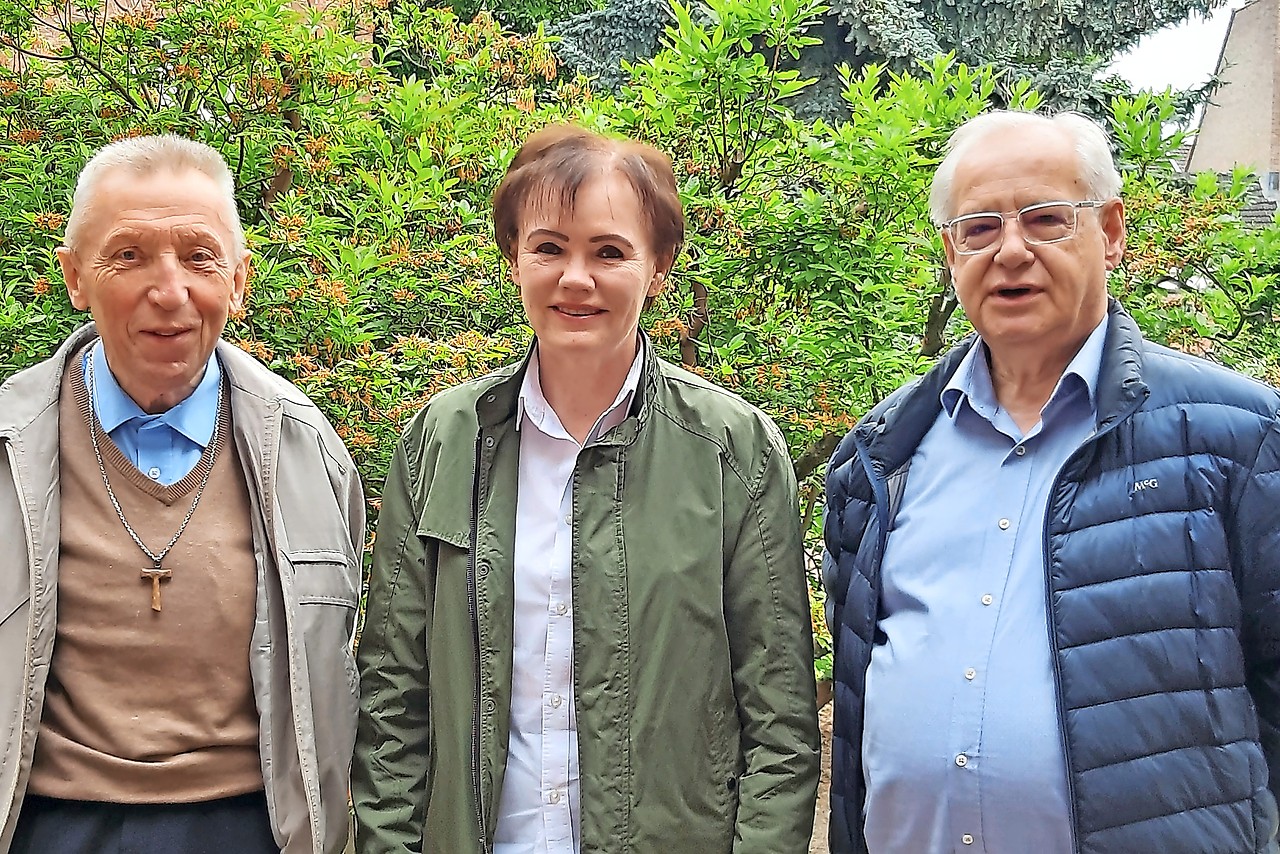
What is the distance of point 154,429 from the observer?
92.8 inches

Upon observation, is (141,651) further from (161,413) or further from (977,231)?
(977,231)

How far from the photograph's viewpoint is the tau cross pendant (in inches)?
87.3

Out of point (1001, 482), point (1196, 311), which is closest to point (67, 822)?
point (1001, 482)

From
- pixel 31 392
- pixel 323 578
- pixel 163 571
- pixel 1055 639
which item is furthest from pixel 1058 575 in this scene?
pixel 31 392

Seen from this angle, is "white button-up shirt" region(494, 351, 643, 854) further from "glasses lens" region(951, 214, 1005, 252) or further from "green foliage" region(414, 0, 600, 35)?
"green foliage" region(414, 0, 600, 35)

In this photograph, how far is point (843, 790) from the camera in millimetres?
2396

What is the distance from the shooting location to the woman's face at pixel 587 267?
223 centimetres

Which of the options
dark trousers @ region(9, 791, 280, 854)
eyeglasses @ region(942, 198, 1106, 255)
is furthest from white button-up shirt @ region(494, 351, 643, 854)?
eyeglasses @ region(942, 198, 1106, 255)

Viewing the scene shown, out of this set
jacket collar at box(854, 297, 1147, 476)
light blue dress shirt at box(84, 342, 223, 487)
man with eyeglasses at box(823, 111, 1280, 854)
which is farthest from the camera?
light blue dress shirt at box(84, 342, 223, 487)

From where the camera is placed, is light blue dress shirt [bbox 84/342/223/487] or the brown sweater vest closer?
the brown sweater vest

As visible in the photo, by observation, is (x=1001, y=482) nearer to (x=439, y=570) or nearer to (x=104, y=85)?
(x=439, y=570)

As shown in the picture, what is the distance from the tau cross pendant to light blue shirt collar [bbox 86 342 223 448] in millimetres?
272

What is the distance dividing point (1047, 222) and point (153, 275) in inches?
66.8

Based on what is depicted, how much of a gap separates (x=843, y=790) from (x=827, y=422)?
1.63 m
